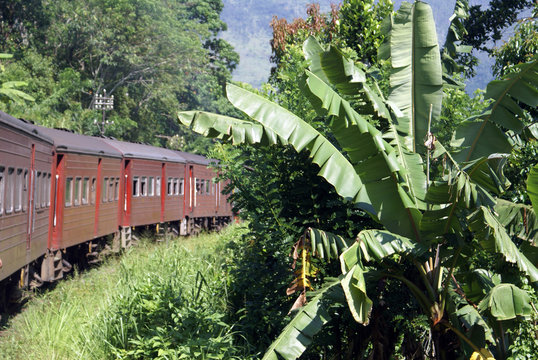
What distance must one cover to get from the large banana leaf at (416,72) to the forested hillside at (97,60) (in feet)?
78.5

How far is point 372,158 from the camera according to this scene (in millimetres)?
6254

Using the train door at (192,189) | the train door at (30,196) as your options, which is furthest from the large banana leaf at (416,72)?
the train door at (192,189)

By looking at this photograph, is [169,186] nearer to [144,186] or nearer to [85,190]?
[144,186]

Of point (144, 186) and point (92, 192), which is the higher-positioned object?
point (144, 186)

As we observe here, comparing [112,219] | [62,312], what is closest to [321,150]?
[62,312]

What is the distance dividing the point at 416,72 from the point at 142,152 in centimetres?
1437

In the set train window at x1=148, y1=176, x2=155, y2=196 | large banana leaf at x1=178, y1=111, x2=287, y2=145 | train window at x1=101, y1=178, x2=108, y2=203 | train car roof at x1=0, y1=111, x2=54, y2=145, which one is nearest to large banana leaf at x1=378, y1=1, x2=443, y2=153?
large banana leaf at x1=178, y1=111, x2=287, y2=145

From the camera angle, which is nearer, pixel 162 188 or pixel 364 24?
pixel 364 24

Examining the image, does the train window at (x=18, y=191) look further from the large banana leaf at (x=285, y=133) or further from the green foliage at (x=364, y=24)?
the green foliage at (x=364, y=24)

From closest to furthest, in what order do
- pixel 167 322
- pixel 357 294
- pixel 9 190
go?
pixel 357 294
pixel 167 322
pixel 9 190

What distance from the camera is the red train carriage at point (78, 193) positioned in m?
13.8

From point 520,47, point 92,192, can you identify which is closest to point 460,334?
point 520,47

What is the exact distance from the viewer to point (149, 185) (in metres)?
21.4

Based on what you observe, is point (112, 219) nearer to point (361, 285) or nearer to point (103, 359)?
point (103, 359)
